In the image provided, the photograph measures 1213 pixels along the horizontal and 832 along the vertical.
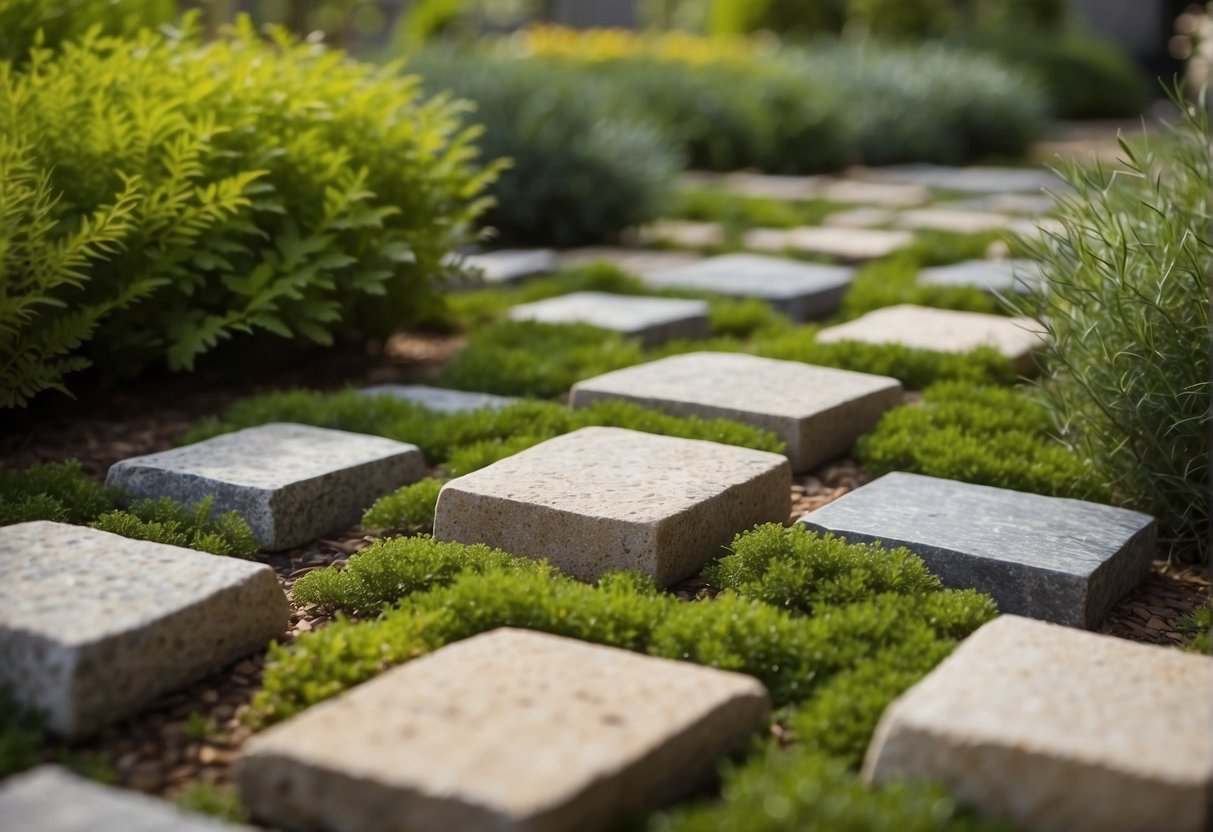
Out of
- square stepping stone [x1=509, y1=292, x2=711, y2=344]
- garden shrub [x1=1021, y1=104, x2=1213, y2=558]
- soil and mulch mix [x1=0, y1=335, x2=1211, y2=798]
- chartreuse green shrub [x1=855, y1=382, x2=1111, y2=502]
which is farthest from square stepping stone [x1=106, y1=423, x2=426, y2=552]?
garden shrub [x1=1021, y1=104, x2=1213, y2=558]

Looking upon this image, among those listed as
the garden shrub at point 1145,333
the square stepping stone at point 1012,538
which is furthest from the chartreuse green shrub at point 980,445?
the square stepping stone at point 1012,538

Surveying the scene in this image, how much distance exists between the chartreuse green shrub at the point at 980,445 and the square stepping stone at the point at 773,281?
159 cm

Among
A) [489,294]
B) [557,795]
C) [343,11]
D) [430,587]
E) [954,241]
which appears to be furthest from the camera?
[343,11]

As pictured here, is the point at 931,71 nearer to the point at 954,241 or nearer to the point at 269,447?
the point at 954,241

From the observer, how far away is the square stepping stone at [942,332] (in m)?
4.91

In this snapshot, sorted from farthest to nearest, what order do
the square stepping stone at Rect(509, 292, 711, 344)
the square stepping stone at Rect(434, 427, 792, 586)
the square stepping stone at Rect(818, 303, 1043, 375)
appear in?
the square stepping stone at Rect(509, 292, 711, 344) < the square stepping stone at Rect(818, 303, 1043, 375) < the square stepping stone at Rect(434, 427, 792, 586)

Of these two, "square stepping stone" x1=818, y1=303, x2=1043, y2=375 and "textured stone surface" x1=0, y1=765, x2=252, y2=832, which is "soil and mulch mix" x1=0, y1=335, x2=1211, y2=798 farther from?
"square stepping stone" x1=818, y1=303, x2=1043, y2=375

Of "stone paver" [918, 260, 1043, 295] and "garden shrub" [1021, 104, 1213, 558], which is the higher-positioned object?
"garden shrub" [1021, 104, 1213, 558]

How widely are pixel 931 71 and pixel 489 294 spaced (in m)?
7.82

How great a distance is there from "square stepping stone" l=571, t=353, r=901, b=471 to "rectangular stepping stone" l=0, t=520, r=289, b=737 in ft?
5.56

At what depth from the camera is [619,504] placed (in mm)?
3117

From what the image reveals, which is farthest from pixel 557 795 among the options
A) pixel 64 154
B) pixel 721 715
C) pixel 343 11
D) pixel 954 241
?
pixel 343 11

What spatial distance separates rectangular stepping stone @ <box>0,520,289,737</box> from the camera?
92.5 inches

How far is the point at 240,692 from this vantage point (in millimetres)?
2609
